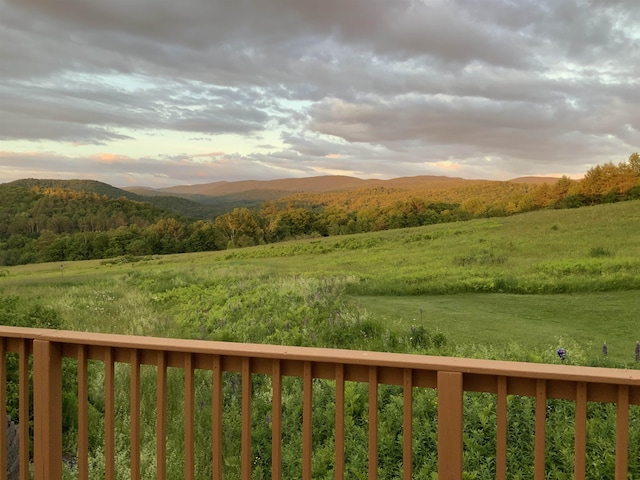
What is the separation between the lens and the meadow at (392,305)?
3.76m

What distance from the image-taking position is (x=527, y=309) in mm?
7473

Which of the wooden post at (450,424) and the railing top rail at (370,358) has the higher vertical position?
the railing top rail at (370,358)

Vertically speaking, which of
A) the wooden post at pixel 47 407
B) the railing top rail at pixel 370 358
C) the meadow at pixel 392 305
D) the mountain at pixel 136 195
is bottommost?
the meadow at pixel 392 305

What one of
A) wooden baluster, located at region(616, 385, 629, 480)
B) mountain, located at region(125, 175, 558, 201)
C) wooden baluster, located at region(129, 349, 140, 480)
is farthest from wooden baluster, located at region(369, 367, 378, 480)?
mountain, located at region(125, 175, 558, 201)

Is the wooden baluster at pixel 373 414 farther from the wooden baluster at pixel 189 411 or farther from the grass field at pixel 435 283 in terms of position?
the grass field at pixel 435 283

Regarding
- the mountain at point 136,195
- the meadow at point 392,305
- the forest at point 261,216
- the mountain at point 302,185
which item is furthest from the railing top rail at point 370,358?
the mountain at point 136,195

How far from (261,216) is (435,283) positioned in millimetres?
8261

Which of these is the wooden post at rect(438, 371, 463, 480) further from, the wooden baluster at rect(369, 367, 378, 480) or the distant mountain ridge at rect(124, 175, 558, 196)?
the distant mountain ridge at rect(124, 175, 558, 196)

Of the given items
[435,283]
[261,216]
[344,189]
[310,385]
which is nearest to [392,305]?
[435,283]

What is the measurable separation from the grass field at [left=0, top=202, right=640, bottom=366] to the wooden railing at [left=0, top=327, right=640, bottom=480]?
3.53m

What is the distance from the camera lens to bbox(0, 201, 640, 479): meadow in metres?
3.76

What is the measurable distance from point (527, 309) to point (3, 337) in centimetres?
703

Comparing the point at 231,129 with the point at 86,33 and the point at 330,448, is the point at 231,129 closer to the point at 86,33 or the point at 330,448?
the point at 86,33

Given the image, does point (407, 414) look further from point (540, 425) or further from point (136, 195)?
point (136, 195)
